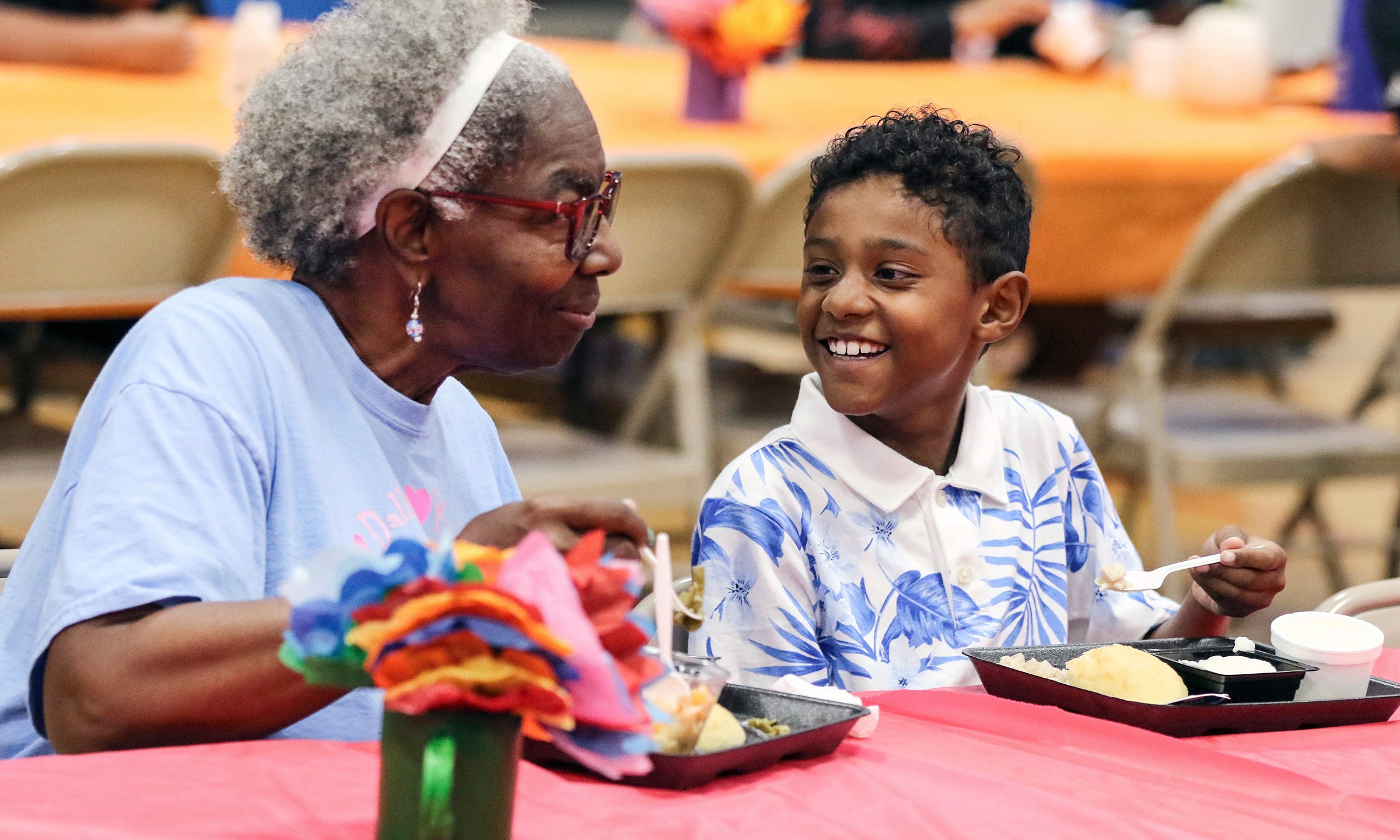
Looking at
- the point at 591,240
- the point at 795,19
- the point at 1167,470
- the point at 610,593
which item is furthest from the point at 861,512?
the point at 795,19

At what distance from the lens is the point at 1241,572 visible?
148 centimetres

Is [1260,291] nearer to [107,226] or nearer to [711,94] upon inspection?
[711,94]

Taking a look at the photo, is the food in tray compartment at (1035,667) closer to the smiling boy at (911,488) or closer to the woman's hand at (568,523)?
the smiling boy at (911,488)

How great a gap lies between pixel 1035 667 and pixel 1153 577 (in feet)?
0.78

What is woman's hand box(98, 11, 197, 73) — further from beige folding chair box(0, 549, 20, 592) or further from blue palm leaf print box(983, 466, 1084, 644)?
blue palm leaf print box(983, 466, 1084, 644)

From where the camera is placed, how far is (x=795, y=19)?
3449 millimetres

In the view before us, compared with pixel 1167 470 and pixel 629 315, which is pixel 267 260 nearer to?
pixel 1167 470

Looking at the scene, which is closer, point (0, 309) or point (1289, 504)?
point (0, 309)

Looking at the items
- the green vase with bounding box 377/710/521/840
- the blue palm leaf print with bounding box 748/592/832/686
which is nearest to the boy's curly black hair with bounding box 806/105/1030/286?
the blue palm leaf print with bounding box 748/592/832/686

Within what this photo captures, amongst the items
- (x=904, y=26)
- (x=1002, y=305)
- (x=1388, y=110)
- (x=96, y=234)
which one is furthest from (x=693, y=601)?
(x=904, y=26)

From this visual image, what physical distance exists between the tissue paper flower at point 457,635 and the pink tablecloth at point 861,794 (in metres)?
0.16

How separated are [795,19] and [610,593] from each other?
2813mm

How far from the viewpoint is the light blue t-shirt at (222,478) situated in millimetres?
1091

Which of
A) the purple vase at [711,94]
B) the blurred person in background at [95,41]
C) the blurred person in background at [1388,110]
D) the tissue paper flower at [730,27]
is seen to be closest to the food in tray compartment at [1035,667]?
the blurred person in background at [1388,110]
